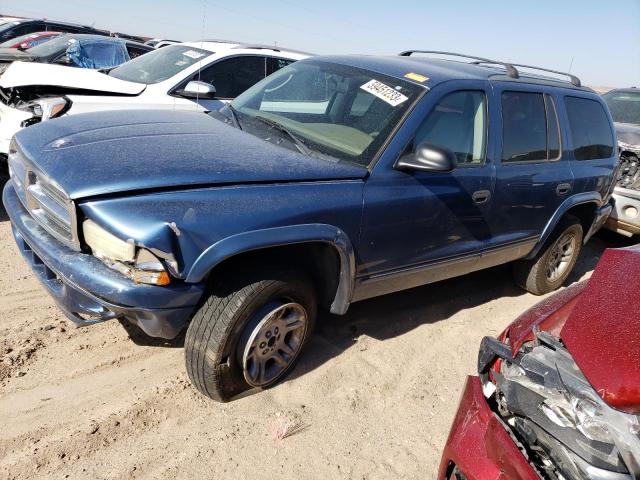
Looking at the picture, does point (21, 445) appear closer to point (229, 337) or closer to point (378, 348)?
point (229, 337)

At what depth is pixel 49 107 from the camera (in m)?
4.82

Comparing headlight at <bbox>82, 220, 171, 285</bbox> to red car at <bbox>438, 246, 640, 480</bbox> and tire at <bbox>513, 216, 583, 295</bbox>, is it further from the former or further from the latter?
tire at <bbox>513, 216, 583, 295</bbox>

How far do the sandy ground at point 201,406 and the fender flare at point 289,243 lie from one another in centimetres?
61

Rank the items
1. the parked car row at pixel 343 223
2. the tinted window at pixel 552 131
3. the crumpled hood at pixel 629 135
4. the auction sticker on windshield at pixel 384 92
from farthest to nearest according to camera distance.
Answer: the crumpled hood at pixel 629 135
the tinted window at pixel 552 131
the auction sticker on windshield at pixel 384 92
the parked car row at pixel 343 223

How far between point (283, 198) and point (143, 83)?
4.04 m

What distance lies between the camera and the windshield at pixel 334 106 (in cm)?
311

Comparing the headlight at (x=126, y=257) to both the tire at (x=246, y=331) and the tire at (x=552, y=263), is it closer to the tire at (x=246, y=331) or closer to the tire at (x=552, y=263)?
the tire at (x=246, y=331)

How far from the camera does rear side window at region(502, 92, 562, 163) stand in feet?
12.2

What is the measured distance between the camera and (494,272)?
5391 millimetres

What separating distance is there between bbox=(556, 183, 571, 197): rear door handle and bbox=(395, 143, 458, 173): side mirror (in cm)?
171

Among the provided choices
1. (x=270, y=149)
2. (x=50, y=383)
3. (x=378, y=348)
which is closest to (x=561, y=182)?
(x=378, y=348)

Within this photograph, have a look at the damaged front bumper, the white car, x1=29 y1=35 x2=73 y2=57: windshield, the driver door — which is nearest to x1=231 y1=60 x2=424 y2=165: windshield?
the driver door

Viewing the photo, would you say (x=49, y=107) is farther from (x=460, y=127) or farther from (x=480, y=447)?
(x=480, y=447)

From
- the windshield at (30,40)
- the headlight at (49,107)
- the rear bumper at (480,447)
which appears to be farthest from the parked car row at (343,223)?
the windshield at (30,40)
